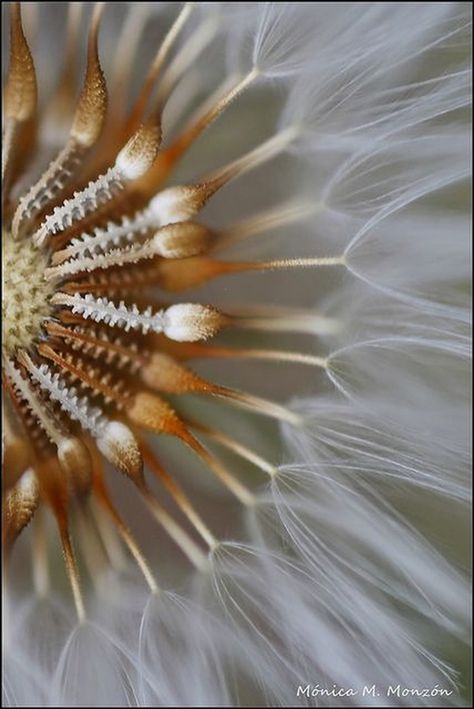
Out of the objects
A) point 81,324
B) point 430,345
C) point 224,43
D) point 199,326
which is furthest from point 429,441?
point 224,43

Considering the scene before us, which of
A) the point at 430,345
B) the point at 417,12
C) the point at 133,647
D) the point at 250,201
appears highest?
the point at 417,12

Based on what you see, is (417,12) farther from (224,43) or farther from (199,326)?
(199,326)

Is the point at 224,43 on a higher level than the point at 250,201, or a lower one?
higher

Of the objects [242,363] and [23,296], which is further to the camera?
[242,363]

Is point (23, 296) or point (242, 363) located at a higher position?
point (23, 296)
